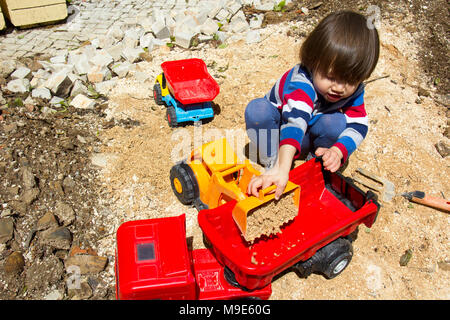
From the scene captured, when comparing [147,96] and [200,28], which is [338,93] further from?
[200,28]

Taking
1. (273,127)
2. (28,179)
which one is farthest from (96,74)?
(273,127)

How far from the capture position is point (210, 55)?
3420mm

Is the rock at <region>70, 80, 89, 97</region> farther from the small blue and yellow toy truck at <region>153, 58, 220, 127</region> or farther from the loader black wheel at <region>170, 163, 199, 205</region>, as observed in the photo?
the loader black wheel at <region>170, 163, 199, 205</region>

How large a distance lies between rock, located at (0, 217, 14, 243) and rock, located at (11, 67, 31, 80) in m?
1.49

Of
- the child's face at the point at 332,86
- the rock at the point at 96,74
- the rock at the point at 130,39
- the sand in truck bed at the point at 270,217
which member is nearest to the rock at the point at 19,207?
the sand in truck bed at the point at 270,217

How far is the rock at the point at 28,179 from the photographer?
215 cm

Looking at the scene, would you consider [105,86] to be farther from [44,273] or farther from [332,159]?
[332,159]

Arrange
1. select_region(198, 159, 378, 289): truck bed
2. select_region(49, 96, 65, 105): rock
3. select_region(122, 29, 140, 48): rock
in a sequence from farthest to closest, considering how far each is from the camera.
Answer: select_region(122, 29, 140, 48): rock < select_region(49, 96, 65, 105): rock < select_region(198, 159, 378, 289): truck bed

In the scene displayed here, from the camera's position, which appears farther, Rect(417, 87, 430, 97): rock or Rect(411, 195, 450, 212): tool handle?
Rect(417, 87, 430, 97): rock

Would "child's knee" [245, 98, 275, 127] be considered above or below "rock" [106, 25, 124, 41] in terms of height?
above

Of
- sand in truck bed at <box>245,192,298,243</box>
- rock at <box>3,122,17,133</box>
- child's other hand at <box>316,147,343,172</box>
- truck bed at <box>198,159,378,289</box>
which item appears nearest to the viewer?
truck bed at <box>198,159,378,289</box>

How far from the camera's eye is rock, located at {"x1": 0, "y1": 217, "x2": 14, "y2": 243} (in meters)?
1.93

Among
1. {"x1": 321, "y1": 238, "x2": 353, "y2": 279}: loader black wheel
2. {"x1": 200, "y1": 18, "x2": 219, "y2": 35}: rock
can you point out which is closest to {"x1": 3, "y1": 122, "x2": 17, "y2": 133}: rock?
{"x1": 200, "y1": 18, "x2": 219, "y2": 35}: rock

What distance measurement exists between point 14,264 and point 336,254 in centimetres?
152
